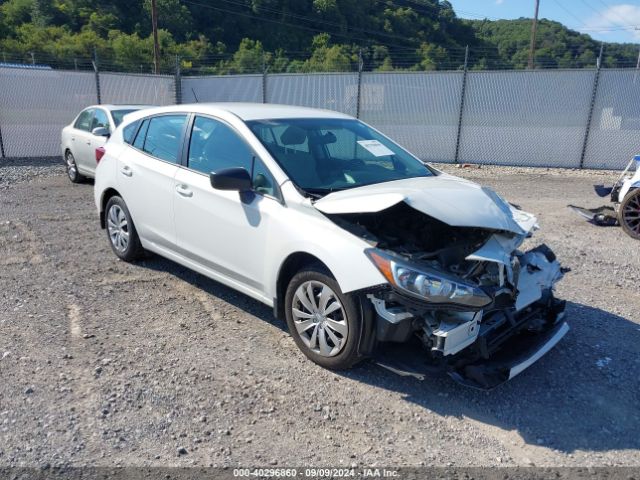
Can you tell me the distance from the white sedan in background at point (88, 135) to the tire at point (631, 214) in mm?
8177

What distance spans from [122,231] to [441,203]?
3653 mm

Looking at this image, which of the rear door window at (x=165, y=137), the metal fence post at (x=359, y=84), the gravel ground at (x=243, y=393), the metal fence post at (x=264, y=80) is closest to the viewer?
the gravel ground at (x=243, y=393)

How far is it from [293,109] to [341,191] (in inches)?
58.9

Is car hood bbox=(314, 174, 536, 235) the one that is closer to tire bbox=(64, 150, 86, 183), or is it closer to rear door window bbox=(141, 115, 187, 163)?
rear door window bbox=(141, 115, 187, 163)

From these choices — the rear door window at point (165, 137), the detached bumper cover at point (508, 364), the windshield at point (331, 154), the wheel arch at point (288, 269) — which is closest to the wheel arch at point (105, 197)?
the rear door window at point (165, 137)

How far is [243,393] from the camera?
342 centimetres

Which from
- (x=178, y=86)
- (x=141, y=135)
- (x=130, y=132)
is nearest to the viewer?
(x=141, y=135)

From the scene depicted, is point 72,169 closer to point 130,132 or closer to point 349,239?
point 130,132

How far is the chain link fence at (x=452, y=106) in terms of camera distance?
44.0 ft

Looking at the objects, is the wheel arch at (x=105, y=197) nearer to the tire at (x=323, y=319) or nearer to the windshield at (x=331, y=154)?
the windshield at (x=331, y=154)

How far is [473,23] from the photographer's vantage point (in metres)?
63.9

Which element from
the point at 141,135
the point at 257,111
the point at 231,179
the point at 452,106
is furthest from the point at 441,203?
the point at 452,106

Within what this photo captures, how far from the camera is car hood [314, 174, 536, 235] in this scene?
330cm

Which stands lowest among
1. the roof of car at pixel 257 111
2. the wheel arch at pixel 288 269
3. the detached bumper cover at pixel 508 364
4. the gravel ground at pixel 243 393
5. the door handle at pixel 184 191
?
the gravel ground at pixel 243 393
